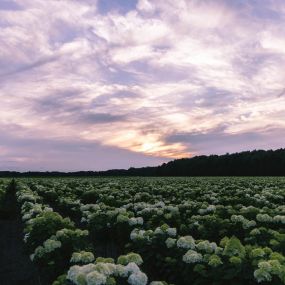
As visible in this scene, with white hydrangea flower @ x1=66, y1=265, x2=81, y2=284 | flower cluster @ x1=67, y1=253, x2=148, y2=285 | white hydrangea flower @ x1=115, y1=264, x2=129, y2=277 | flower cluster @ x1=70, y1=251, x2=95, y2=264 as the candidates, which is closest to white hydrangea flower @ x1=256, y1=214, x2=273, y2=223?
flower cluster @ x1=70, y1=251, x2=95, y2=264

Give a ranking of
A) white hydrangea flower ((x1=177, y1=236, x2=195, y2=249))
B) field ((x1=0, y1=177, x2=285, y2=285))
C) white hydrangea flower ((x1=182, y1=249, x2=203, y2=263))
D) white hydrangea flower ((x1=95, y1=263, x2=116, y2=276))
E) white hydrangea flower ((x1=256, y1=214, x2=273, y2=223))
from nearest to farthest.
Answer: white hydrangea flower ((x1=95, y1=263, x2=116, y2=276)) < field ((x1=0, y1=177, x2=285, y2=285)) < white hydrangea flower ((x1=182, y1=249, x2=203, y2=263)) < white hydrangea flower ((x1=177, y1=236, x2=195, y2=249)) < white hydrangea flower ((x1=256, y1=214, x2=273, y2=223))

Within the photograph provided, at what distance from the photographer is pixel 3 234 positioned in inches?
741

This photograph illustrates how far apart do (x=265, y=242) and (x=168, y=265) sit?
2162 millimetres

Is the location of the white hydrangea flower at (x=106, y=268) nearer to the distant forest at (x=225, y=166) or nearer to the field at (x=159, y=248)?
the field at (x=159, y=248)

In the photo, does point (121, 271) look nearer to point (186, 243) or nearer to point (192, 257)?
point (192, 257)

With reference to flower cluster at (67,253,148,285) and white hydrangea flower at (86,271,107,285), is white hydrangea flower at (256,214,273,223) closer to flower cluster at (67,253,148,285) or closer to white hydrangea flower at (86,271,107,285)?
flower cluster at (67,253,148,285)

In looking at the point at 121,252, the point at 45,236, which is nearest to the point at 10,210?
the point at 121,252

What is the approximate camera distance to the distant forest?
10005 cm

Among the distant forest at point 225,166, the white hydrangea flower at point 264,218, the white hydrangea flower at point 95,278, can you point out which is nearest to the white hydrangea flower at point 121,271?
the white hydrangea flower at point 95,278

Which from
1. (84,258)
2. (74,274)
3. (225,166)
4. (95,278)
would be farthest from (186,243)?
(225,166)

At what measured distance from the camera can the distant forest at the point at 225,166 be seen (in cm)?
10005

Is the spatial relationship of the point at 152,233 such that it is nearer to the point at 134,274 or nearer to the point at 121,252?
the point at 121,252

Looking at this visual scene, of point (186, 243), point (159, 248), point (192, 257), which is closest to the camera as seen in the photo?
point (192, 257)

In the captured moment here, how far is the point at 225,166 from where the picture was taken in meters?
110
